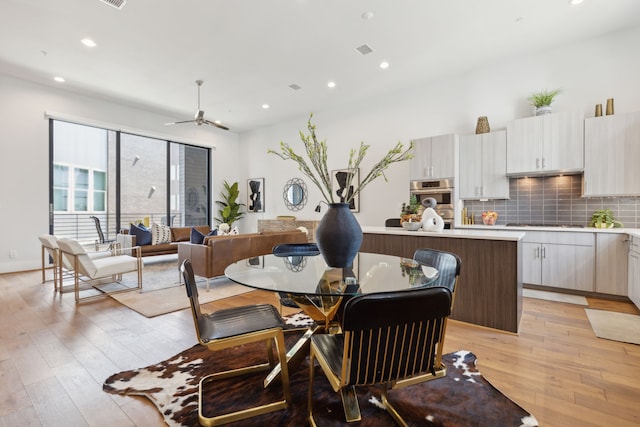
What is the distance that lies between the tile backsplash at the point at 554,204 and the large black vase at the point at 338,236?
3.76m

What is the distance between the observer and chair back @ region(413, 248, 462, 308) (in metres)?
1.90

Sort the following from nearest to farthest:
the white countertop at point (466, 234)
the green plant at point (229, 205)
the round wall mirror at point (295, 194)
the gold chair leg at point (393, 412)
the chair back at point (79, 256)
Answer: the gold chair leg at point (393, 412) < the white countertop at point (466, 234) < the chair back at point (79, 256) < the round wall mirror at point (295, 194) < the green plant at point (229, 205)

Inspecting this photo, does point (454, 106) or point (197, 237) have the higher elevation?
point (454, 106)

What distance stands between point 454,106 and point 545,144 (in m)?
1.62

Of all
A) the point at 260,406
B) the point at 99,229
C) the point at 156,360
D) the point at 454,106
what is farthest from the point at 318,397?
the point at 99,229

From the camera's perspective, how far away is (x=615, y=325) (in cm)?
282

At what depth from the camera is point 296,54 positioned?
453cm

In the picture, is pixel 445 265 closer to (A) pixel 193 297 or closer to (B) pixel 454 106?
(A) pixel 193 297

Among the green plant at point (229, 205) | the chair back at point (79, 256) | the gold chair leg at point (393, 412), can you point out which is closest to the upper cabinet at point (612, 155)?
the gold chair leg at point (393, 412)

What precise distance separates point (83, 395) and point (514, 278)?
323 cm

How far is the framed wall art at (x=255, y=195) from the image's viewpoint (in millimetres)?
8375

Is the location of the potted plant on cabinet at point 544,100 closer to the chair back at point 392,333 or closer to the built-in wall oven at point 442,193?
the built-in wall oven at point 442,193

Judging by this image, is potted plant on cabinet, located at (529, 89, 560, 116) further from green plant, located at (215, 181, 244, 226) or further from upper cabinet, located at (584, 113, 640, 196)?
green plant, located at (215, 181, 244, 226)

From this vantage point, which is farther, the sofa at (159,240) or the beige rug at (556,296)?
the sofa at (159,240)
